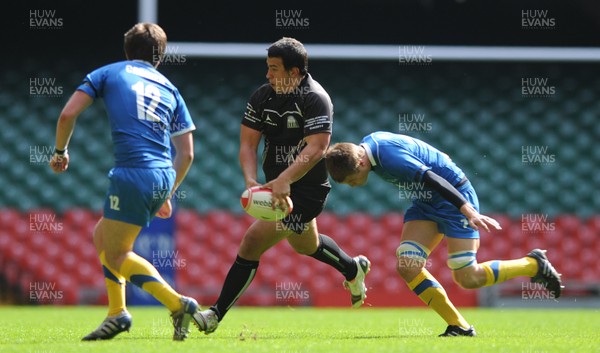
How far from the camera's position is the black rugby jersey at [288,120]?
4.70m

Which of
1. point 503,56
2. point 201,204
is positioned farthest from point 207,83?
point 503,56

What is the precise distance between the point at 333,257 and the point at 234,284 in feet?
2.42

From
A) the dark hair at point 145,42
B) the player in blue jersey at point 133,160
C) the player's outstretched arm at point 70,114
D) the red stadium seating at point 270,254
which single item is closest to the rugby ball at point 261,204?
the player in blue jersey at point 133,160

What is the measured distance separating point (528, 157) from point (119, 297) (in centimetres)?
817

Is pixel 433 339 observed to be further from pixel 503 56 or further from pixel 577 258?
pixel 577 258

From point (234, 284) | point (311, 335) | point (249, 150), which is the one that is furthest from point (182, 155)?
point (311, 335)

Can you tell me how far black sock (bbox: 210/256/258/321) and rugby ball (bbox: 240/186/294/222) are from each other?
0.37 metres

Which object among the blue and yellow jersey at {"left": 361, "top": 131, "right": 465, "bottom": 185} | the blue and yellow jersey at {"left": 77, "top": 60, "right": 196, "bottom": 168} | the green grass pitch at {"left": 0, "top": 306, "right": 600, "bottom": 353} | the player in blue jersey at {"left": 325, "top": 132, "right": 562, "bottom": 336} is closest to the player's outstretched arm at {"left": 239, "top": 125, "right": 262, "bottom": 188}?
the player in blue jersey at {"left": 325, "top": 132, "right": 562, "bottom": 336}

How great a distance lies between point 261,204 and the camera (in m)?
4.68

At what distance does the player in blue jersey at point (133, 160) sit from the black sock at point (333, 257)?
1.29m

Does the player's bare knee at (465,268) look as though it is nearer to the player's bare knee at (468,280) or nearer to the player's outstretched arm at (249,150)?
the player's bare knee at (468,280)

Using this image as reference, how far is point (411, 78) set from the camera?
12008 millimetres

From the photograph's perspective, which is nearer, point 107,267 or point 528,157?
point 107,267

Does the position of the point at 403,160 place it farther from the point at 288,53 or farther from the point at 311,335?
the point at 311,335
